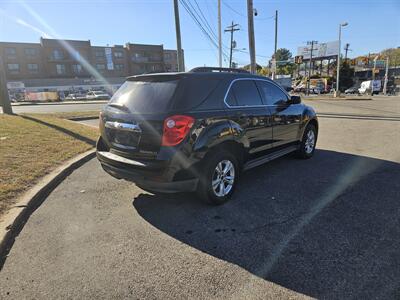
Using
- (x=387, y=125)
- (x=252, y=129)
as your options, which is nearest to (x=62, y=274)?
(x=252, y=129)

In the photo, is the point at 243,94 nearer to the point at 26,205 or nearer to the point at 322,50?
the point at 26,205

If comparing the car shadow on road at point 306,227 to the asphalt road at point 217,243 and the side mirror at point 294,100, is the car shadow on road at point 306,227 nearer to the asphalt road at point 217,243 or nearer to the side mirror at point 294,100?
the asphalt road at point 217,243

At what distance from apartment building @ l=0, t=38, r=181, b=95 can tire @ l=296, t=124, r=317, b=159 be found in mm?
62669

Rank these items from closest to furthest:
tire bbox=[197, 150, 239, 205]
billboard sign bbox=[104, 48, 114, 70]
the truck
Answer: tire bbox=[197, 150, 239, 205] < the truck < billboard sign bbox=[104, 48, 114, 70]

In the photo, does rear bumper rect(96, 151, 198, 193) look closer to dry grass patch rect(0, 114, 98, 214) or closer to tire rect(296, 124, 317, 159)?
dry grass patch rect(0, 114, 98, 214)

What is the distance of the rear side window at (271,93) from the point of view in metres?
4.87

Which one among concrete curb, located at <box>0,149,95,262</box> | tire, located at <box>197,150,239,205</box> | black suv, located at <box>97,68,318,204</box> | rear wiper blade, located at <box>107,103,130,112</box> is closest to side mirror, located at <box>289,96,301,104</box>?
black suv, located at <box>97,68,318,204</box>

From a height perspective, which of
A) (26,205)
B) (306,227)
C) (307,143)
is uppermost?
(307,143)

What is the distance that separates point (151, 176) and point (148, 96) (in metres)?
1.03

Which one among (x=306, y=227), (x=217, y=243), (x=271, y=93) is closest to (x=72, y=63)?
(x=271, y=93)

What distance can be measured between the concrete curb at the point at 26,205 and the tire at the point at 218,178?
2226 millimetres

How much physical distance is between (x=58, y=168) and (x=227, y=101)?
11.7 feet

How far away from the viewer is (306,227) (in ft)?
10.9

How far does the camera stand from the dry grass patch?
442cm
